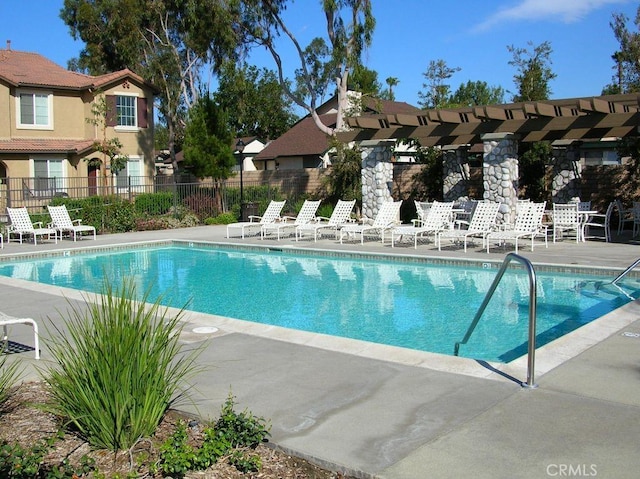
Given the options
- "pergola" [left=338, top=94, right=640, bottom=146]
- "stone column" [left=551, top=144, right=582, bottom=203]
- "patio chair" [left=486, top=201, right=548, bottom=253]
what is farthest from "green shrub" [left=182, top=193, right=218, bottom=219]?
"patio chair" [left=486, top=201, right=548, bottom=253]

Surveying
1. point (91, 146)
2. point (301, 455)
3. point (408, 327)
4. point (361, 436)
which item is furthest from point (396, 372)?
point (91, 146)

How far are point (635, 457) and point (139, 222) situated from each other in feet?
67.3

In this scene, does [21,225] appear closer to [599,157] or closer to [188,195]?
[188,195]

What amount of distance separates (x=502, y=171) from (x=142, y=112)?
20717mm

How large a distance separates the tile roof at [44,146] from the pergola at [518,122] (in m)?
14.9

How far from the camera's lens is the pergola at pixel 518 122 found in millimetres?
16594

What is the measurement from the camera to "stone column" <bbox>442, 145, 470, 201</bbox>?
23.3 metres

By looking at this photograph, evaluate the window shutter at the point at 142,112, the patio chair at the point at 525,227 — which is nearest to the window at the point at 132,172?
the window shutter at the point at 142,112

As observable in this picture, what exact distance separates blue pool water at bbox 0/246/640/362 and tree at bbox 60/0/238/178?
1916cm

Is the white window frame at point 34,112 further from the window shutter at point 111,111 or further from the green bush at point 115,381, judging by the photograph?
the green bush at point 115,381

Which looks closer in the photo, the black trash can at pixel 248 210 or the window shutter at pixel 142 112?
the black trash can at pixel 248 210

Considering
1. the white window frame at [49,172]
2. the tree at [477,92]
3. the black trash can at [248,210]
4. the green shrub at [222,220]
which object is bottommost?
the green shrub at [222,220]

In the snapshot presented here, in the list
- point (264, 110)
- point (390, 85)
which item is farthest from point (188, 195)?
point (264, 110)

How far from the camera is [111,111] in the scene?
31.8 m
